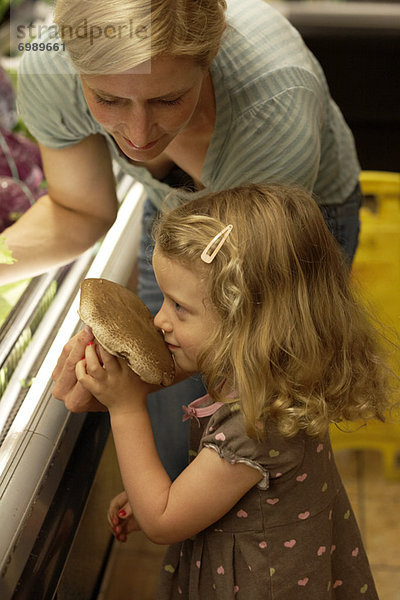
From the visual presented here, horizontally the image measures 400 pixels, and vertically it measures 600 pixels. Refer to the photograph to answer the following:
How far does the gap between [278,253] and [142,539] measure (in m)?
1.52

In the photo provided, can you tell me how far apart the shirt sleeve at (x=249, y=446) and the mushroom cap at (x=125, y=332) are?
0.11 metres

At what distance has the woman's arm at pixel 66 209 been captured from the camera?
1503mm

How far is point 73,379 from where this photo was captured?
1.23 m

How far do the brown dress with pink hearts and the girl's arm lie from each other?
1.4 inches

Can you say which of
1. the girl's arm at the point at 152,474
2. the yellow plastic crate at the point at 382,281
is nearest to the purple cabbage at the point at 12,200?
the girl's arm at the point at 152,474

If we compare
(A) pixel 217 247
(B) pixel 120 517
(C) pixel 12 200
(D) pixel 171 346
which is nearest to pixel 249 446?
(D) pixel 171 346

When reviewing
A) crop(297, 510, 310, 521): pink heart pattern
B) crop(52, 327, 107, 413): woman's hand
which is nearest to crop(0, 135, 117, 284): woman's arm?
crop(52, 327, 107, 413): woman's hand

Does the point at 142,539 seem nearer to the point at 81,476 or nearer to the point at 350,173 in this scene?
the point at 81,476

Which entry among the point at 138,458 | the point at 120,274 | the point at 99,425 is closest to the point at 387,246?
the point at 120,274

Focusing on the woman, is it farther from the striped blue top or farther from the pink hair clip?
the pink hair clip

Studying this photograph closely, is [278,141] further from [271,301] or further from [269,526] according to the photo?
[269,526]

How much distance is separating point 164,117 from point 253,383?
1.45 ft

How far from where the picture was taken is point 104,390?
1.17m

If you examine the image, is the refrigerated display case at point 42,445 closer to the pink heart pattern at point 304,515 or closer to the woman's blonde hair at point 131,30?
the pink heart pattern at point 304,515
